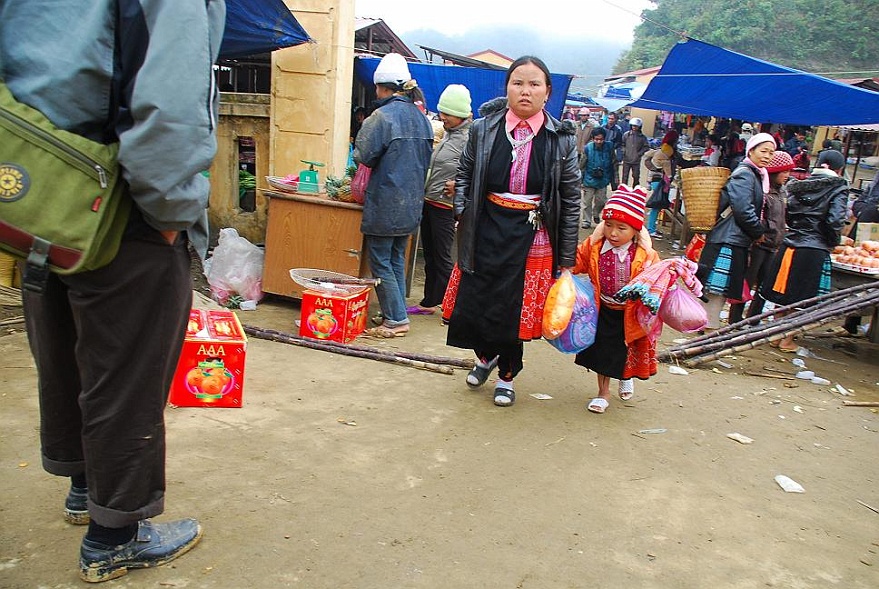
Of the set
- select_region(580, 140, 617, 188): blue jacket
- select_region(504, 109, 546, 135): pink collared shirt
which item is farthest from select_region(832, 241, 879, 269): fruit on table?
select_region(580, 140, 617, 188): blue jacket

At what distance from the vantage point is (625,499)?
325 cm

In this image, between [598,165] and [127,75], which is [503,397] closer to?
[127,75]

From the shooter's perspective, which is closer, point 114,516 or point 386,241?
point 114,516

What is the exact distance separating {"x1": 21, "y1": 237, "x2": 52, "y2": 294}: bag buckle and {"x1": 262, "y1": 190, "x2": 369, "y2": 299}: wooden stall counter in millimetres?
4141

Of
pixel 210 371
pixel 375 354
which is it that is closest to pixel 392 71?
pixel 375 354

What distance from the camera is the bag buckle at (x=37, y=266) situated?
72.1 inches

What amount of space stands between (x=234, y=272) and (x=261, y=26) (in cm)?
224

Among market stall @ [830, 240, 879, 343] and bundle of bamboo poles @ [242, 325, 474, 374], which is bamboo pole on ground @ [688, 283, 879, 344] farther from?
bundle of bamboo poles @ [242, 325, 474, 374]

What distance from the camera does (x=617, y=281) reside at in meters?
4.23

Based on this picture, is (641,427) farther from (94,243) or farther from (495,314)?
(94,243)

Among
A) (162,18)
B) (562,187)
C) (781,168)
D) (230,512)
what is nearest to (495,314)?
(562,187)

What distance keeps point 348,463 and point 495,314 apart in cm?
128

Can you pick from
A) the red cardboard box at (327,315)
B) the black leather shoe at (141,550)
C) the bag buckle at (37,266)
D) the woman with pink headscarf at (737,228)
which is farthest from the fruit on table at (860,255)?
the bag buckle at (37,266)

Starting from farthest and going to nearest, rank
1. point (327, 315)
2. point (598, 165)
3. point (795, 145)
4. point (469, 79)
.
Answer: point (795, 145) → point (598, 165) → point (469, 79) → point (327, 315)
